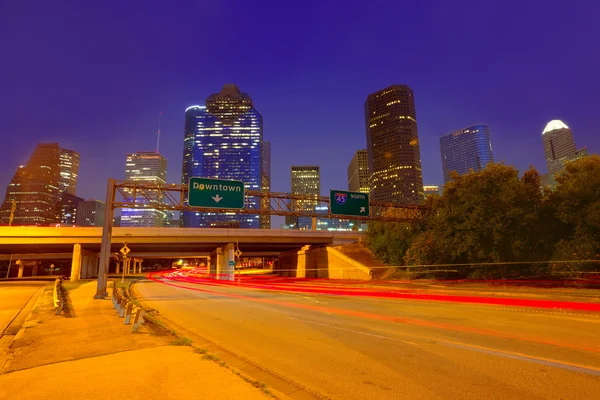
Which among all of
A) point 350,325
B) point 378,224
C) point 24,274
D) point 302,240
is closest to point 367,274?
point 378,224

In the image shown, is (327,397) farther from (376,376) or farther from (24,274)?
(24,274)

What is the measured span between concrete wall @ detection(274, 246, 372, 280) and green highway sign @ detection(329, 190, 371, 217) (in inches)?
317

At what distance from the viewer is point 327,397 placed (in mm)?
4836

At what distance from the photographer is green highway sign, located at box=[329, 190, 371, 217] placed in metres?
31.2

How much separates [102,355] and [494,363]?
792 cm

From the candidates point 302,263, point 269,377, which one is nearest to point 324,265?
point 302,263

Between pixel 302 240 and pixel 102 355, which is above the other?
pixel 302 240

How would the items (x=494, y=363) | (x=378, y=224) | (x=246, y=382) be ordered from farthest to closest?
(x=378, y=224) → (x=494, y=363) → (x=246, y=382)

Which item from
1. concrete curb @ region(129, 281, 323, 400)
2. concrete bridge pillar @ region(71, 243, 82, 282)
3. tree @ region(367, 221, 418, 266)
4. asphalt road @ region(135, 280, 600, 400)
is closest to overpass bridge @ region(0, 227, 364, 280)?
concrete bridge pillar @ region(71, 243, 82, 282)

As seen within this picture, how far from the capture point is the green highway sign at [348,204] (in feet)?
102

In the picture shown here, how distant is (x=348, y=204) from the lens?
32.0 meters

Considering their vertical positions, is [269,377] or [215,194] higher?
[215,194]

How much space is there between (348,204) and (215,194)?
12530 mm

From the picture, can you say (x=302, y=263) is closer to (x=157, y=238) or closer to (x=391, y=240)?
(x=391, y=240)
